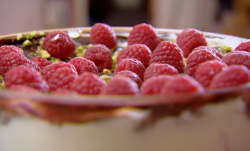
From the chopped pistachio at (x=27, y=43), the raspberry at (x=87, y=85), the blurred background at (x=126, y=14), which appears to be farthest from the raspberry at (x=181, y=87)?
the blurred background at (x=126, y=14)

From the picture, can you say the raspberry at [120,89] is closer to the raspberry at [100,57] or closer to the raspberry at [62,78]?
the raspberry at [62,78]

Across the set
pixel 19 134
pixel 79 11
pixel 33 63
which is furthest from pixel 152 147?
pixel 79 11

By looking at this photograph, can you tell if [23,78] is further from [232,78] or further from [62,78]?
[232,78]

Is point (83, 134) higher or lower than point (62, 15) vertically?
higher

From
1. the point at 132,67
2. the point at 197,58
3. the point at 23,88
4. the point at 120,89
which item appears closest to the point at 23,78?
the point at 23,88

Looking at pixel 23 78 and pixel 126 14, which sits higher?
pixel 23 78

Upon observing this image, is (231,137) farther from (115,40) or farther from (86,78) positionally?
(115,40)

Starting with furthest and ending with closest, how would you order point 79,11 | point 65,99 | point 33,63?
point 79,11 < point 33,63 < point 65,99
